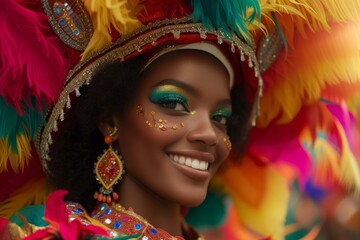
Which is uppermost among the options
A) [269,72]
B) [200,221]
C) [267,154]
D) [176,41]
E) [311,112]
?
[176,41]

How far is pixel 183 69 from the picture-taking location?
6.64 feet

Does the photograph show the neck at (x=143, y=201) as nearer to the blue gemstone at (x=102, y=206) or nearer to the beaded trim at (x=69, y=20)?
the blue gemstone at (x=102, y=206)

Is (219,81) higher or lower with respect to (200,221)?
higher

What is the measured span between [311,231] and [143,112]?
2.90ft

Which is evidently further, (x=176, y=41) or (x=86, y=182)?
(x=86, y=182)

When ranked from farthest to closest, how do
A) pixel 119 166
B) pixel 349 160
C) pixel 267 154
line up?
pixel 267 154
pixel 349 160
pixel 119 166

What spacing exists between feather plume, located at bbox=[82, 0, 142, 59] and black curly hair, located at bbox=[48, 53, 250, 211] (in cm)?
8

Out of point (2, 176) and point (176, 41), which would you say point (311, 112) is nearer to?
point (176, 41)

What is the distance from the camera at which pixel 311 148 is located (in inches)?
99.1

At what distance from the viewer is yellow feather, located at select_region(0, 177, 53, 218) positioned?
2.19 m

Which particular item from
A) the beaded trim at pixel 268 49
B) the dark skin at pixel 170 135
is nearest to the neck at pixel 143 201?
the dark skin at pixel 170 135

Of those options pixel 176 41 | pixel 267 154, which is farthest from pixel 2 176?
pixel 267 154

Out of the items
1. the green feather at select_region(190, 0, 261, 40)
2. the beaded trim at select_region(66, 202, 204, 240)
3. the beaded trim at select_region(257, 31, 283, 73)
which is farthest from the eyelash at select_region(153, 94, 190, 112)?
the beaded trim at select_region(257, 31, 283, 73)

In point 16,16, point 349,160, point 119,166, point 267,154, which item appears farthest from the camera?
point 267,154
